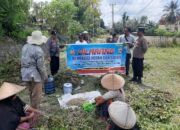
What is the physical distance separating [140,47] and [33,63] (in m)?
4.13

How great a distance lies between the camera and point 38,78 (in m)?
5.97

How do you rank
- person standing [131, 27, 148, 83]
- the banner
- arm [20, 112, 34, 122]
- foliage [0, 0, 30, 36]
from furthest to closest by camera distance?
foliage [0, 0, 30, 36] → the banner → person standing [131, 27, 148, 83] → arm [20, 112, 34, 122]

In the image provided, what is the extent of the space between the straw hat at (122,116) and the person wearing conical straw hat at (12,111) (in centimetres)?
115

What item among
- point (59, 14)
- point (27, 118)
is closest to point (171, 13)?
point (59, 14)

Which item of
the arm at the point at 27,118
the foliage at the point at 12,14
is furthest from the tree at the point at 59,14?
the arm at the point at 27,118

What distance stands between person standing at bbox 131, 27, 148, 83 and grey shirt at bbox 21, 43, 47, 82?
3.94m

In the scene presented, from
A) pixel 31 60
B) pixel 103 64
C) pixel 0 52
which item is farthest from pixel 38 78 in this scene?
pixel 0 52

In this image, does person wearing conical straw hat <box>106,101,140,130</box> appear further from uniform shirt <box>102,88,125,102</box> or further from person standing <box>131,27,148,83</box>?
person standing <box>131,27,148,83</box>

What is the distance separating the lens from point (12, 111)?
3570 millimetres

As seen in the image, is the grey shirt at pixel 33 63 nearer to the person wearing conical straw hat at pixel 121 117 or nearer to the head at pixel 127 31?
the person wearing conical straw hat at pixel 121 117

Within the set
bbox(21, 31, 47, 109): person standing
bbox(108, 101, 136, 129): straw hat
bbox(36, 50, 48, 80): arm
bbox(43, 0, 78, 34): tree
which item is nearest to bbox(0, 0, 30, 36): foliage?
bbox(21, 31, 47, 109): person standing

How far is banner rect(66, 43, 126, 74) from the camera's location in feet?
31.6

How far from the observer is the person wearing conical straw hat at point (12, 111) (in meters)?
3.43

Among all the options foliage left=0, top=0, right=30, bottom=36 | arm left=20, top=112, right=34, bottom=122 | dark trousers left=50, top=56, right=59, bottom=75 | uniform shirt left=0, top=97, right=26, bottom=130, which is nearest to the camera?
uniform shirt left=0, top=97, right=26, bottom=130
